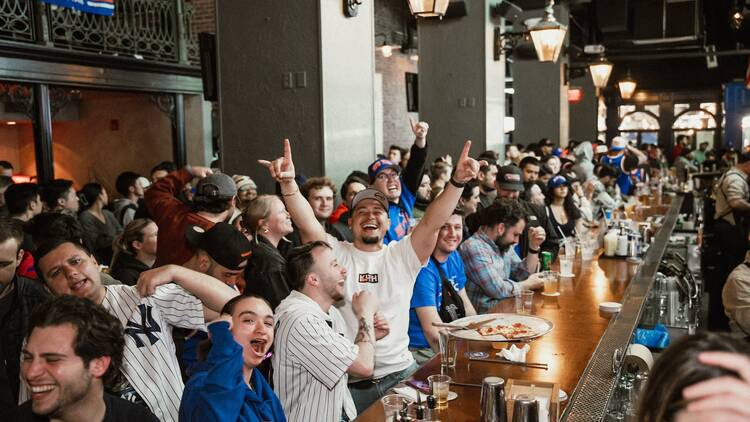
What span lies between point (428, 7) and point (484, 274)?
2405 mm

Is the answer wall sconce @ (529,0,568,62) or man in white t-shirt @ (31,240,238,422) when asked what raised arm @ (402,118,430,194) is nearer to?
man in white t-shirt @ (31,240,238,422)

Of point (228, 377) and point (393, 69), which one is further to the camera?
point (393, 69)

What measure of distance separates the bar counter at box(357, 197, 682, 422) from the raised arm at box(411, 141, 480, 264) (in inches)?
22.7

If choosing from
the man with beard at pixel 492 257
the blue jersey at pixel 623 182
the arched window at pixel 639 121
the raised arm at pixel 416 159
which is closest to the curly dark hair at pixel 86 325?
the man with beard at pixel 492 257

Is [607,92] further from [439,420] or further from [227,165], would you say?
[439,420]

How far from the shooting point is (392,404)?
8.86 ft

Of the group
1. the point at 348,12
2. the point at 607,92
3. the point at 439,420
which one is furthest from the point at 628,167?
the point at 607,92

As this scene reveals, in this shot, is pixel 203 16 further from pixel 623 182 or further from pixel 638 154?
pixel 638 154

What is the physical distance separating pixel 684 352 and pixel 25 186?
19.7ft

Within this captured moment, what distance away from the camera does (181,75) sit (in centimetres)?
1211

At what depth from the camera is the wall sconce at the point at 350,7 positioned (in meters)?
5.67

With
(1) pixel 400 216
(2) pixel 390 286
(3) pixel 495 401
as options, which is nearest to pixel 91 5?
(1) pixel 400 216

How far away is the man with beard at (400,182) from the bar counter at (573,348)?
1015 millimetres

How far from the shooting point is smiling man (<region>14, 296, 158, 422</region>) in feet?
7.40
